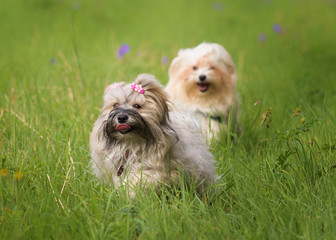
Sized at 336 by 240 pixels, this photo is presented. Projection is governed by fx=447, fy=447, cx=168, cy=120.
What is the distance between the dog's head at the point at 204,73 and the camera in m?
5.46

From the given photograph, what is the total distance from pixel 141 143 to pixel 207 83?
2322 millimetres

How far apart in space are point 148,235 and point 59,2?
12.1 meters

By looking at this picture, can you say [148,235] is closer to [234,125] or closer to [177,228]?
[177,228]

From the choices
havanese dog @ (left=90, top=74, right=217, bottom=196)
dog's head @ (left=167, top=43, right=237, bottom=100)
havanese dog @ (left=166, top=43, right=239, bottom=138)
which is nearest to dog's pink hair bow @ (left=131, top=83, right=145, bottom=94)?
havanese dog @ (left=90, top=74, right=217, bottom=196)

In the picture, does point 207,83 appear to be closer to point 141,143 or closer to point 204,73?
point 204,73

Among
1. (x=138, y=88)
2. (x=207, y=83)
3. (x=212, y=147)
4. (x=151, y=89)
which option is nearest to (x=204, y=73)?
(x=207, y=83)

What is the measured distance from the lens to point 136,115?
126 inches

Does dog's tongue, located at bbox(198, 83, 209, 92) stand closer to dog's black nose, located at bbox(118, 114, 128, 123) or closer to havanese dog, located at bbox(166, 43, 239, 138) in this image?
havanese dog, located at bbox(166, 43, 239, 138)

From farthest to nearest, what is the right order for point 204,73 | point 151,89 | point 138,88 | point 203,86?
point 203,86
point 204,73
point 151,89
point 138,88

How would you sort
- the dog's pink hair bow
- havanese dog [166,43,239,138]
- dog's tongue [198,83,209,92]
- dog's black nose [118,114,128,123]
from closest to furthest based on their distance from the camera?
dog's black nose [118,114,128,123], the dog's pink hair bow, havanese dog [166,43,239,138], dog's tongue [198,83,209,92]

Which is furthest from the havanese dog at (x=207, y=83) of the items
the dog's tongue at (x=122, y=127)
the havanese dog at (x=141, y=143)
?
the dog's tongue at (x=122, y=127)

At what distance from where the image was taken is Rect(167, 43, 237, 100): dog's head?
17.9 ft

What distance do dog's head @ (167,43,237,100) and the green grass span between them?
48 cm

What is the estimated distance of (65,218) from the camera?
2.64 meters
